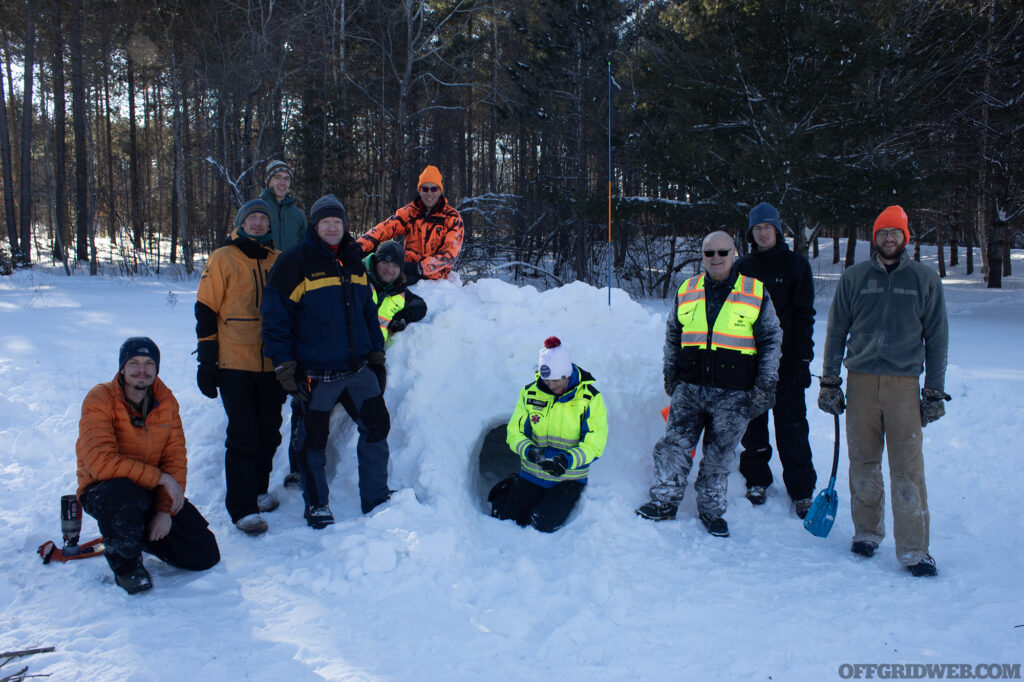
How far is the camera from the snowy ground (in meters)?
2.63

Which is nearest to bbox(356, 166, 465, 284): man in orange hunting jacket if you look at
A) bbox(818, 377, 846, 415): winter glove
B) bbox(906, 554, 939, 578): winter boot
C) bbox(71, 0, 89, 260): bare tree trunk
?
bbox(818, 377, 846, 415): winter glove

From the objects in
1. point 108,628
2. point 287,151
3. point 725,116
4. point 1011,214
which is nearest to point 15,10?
point 287,151

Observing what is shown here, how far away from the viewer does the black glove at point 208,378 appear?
3.63 meters

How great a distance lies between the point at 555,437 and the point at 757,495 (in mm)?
1431

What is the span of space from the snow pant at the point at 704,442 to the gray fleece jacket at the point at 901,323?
711mm

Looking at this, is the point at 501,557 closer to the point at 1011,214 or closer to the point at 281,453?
the point at 281,453

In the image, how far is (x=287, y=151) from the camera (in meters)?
16.8

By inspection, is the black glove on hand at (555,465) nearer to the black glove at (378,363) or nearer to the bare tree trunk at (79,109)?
the black glove at (378,363)

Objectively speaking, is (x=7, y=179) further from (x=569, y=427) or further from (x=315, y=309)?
(x=569, y=427)

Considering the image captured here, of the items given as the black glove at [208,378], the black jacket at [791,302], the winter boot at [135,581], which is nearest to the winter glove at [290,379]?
the black glove at [208,378]

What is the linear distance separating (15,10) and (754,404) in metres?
23.7

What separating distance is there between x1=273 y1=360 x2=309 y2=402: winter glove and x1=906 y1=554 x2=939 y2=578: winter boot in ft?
11.4

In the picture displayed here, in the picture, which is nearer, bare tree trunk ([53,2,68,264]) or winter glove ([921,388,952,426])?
winter glove ([921,388,952,426])

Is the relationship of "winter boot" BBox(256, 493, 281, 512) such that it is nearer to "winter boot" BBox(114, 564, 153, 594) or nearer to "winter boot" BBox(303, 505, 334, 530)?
"winter boot" BBox(303, 505, 334, 530)
